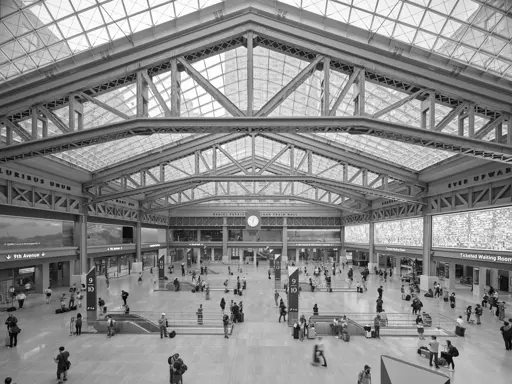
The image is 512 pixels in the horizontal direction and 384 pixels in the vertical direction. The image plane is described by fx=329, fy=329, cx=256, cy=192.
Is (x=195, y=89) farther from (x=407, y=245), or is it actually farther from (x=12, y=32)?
(x=407, y=245)

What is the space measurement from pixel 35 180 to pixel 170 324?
50.8ft

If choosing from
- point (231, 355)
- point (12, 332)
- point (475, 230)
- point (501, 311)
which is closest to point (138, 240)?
point (12, 332)

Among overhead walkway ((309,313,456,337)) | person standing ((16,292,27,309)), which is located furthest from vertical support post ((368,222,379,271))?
person standing ((16,292,27,309))

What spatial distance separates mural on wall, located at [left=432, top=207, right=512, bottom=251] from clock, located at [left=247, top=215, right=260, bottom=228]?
1854 cm

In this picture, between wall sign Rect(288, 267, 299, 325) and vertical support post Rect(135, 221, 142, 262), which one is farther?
vertical support post Rect(135, 221, 142, 262)

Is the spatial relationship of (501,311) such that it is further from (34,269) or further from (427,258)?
(34,269)

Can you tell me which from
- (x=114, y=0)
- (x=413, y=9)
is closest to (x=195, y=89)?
(x=114, y=0)

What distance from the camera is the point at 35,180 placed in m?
25.0

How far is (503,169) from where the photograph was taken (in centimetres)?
2200

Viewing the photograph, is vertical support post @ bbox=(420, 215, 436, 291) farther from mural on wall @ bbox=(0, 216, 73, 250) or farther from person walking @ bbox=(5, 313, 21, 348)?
mural on wall @ bbox=(0, 216, 73, 250)

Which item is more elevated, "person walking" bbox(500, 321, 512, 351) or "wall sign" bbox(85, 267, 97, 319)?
"wall sign" bbox(85, 267, 97, 319)

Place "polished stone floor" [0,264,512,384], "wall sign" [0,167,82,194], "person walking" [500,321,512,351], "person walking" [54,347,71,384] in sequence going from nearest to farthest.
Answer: "person walking" [54,347,71,384], "polished stone floor" [0,264,512,384], "person walking" [500,321,512,351], "wall sign" [0,167,82,194]

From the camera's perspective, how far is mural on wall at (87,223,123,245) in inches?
1380

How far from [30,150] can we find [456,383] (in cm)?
1952
